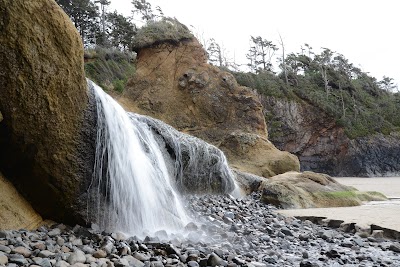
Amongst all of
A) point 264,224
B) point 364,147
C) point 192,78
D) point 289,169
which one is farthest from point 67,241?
point 364,147

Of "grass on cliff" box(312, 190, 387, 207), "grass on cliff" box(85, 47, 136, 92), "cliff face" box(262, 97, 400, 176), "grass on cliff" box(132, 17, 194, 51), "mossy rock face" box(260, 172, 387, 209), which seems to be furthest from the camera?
"cliff face" box(262, 97, 400, 176)

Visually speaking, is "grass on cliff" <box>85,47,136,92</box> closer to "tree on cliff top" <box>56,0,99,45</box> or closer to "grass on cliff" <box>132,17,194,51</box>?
"tree on cliff top" <box>56,0,99,45</box>

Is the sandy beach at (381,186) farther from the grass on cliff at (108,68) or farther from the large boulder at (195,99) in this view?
the grass on cliff at (108,68)

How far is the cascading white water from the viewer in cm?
542

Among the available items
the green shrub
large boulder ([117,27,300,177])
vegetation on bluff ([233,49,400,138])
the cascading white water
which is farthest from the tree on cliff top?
the cascading white water

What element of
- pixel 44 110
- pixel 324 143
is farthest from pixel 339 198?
pixel 324 143

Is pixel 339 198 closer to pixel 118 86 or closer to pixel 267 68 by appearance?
pixel 118 86

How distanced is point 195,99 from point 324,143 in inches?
811

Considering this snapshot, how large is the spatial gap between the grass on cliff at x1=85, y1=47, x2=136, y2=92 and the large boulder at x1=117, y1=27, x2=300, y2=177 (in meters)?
5.60

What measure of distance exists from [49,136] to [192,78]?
15841 mm

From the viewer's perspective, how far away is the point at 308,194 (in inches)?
459

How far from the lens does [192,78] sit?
20.3m

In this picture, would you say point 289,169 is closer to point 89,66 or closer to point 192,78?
point 192,78

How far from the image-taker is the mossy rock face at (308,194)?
10867 millimetres
